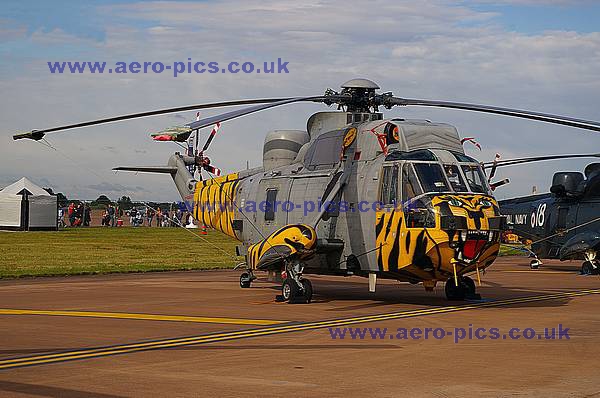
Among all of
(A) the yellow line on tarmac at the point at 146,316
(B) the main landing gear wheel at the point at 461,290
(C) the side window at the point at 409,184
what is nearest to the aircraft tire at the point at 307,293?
(C) the side window at the point at 409,184

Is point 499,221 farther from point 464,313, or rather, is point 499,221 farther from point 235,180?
point 235,180

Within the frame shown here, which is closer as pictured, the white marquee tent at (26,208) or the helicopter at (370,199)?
the helicopter at (370,199)

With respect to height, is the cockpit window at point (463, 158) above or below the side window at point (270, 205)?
above

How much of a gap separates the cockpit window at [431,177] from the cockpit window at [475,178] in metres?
0.59

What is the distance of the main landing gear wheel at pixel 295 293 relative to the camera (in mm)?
18938

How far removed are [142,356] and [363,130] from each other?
9343 millimetres

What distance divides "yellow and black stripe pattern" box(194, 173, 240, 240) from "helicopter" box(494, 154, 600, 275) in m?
11.8

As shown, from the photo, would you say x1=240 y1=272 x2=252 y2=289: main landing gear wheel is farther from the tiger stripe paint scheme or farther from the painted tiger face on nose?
the painted tiger face on nose

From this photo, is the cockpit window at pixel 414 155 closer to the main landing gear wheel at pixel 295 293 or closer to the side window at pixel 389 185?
the side window at pixel 389 185

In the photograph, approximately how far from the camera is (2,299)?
1984cm

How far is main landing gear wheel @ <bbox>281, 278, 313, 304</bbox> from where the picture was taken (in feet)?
62.1

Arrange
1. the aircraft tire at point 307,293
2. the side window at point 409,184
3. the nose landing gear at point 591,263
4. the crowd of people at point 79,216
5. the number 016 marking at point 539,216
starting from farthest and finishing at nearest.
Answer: the crowd of people at point 79,216 → the number 016 marking at point 539,216 → the nose landing gear at point 591,263 → the aircraft tire at point 307,293 → the side window at point 409,184

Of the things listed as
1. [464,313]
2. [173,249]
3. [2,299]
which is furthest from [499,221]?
[173,249]

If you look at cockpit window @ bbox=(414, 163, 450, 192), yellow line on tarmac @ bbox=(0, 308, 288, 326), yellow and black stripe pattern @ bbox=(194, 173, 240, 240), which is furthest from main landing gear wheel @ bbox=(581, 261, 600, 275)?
yellow line on tarmac @ bbox=(0, 308, 288, 326)
